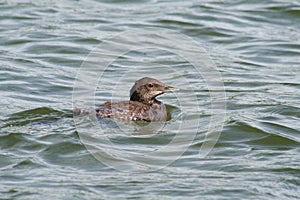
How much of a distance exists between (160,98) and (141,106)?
5.98ft

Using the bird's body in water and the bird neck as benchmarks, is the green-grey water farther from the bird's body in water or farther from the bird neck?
the bird neck

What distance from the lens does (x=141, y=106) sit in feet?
38.9

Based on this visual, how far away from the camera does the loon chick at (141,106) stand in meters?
11.5

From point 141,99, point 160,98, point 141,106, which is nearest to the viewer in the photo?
point 141,106

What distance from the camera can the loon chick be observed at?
1147 centimetres

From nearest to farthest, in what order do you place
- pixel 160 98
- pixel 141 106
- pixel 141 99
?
pixel 141 106 → pixel 141 99 → pixel 160 98

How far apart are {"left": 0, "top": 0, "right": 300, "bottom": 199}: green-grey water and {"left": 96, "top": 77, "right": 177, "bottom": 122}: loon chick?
218 mm

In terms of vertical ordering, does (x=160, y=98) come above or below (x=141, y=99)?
below

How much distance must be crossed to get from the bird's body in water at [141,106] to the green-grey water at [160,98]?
22cm

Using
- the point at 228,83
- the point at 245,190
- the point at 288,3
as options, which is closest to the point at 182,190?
the point at 245,190

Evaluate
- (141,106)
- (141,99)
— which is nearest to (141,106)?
(141,106)

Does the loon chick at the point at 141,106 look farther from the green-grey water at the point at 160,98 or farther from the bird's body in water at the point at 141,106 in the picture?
the green-grey water at the point at 160,98

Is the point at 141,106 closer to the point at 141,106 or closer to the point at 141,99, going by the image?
the point at 141,106

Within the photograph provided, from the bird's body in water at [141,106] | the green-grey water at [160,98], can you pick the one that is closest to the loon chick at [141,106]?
the bird's body in water at [141,106]
